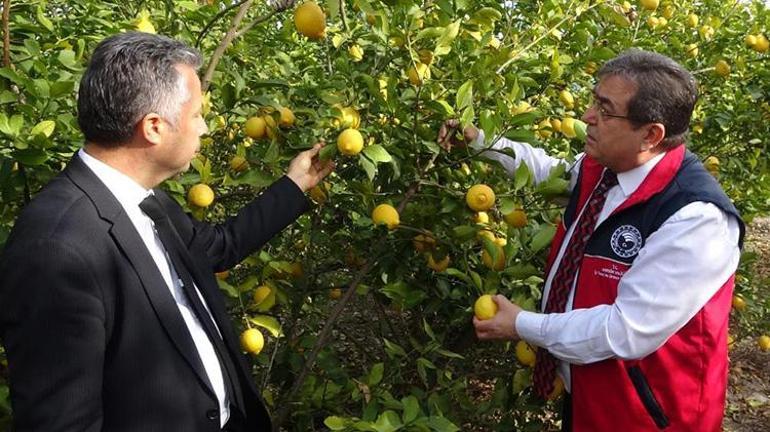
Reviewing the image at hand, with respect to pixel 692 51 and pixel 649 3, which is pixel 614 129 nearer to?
pixel 649 3

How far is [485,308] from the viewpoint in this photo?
6.27 feet

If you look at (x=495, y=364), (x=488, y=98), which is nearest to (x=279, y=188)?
(x=488, y=98)

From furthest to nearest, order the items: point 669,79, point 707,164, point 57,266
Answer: point 707,164 → point 669,79 → point 57,266

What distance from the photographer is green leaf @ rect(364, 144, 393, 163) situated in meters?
1.85

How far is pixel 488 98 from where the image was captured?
7.22ft

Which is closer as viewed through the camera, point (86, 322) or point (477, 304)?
point (86, 322)

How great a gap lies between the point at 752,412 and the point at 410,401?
343 centimetres

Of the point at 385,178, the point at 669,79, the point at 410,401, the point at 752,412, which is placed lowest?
the point at 752,412

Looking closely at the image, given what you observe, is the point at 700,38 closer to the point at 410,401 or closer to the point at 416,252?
the point at 416,252

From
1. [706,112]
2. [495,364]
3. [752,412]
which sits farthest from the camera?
[752,412]

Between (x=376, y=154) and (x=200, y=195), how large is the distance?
1.70 ft

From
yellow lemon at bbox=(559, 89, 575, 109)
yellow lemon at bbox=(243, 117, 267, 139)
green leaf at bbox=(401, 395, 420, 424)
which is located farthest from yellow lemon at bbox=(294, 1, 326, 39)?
yellow lemon at bbox=(559, 89, 575, 109)

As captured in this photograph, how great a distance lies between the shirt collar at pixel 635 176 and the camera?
1812 millimetres

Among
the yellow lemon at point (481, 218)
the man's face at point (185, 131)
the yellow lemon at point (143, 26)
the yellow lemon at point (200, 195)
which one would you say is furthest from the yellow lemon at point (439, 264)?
the yellow lemon at point (143, 26)
